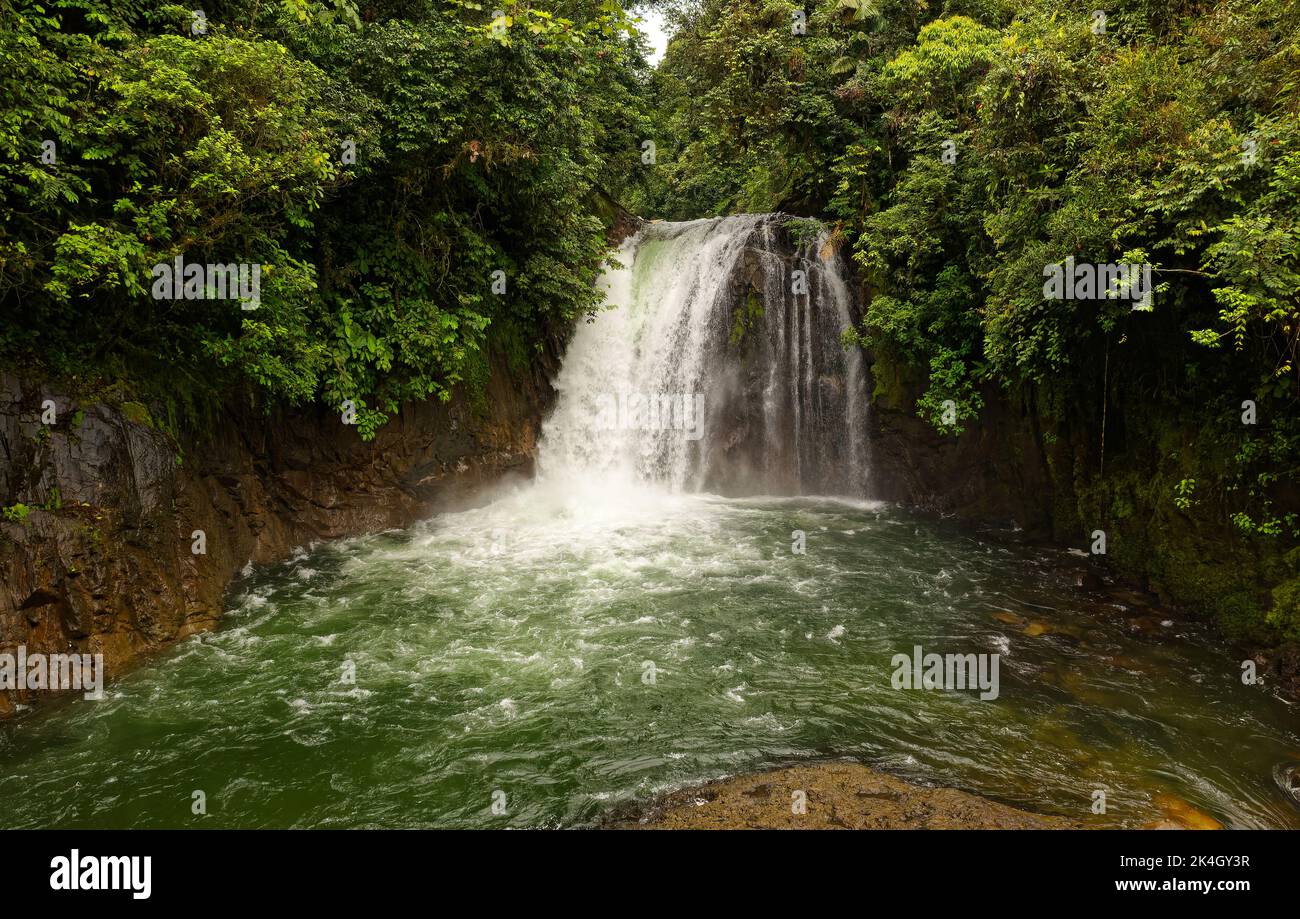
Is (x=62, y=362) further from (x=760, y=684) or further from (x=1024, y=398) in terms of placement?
(x=1024, y=398)

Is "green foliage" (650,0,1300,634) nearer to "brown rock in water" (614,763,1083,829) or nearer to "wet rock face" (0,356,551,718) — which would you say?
"brown rock in water" (614,763,1083,829)

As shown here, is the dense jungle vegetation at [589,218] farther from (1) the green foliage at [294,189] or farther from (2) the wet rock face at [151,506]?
(2) the wet rock face at [151,506]

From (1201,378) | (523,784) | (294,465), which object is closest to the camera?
(523,784)

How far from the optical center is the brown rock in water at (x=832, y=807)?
4.96m

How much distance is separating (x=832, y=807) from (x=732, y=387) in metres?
11.8

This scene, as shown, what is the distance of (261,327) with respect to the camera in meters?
8.51

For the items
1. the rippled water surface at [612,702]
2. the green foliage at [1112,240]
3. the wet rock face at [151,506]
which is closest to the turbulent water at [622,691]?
the rippled water surface at [612,702]

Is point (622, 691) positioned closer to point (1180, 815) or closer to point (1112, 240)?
point (1180, 815)

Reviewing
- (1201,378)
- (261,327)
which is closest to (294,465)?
(261,327)

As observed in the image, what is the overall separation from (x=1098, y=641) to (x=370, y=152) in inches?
445

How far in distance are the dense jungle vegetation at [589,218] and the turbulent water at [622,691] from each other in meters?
2.15

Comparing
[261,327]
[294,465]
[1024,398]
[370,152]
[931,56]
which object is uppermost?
[931,56]

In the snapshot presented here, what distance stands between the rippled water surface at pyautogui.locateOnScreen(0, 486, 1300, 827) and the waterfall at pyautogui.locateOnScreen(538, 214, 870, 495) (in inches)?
197

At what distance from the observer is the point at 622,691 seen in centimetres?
723
